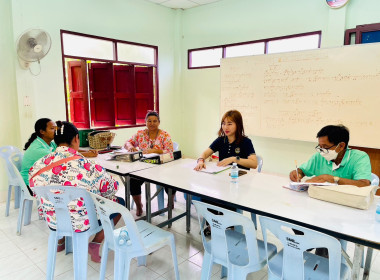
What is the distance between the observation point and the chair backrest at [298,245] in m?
1.17

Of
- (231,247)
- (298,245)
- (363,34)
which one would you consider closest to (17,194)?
(231,247)

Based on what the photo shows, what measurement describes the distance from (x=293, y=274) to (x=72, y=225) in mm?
1412

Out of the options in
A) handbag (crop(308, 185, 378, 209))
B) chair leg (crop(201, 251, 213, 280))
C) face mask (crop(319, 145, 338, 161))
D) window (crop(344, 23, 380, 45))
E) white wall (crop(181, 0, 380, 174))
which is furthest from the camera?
white wall (crop(181, 0, 380, 174))

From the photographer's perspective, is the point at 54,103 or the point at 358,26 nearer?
the point at 358,26

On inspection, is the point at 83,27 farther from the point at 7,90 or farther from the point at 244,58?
the point at 244,58

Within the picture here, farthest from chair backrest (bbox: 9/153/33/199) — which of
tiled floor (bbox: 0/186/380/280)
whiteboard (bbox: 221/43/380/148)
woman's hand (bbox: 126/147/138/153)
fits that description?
whiteboard (bbox: 221/43/380/148)

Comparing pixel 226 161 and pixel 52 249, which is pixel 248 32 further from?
pixel 52 249

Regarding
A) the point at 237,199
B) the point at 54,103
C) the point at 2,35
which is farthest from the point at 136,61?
the point at 237,199

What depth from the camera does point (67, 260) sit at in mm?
2324

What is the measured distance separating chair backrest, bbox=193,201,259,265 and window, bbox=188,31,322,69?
11.5 ft

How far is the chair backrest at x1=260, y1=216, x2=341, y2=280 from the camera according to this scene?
1.17 metres

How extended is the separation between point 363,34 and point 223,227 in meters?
3.49

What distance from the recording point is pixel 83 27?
410 centimetres

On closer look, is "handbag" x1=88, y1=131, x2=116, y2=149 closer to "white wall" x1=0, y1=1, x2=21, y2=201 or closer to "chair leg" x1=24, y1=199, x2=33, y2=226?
"chair leg" x1=24, y1=199, x2=33, y2=226
